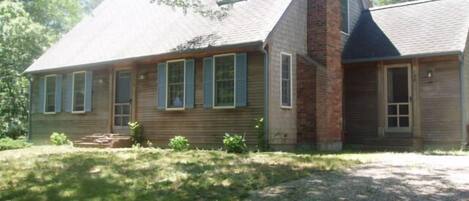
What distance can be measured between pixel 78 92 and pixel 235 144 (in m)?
8.14

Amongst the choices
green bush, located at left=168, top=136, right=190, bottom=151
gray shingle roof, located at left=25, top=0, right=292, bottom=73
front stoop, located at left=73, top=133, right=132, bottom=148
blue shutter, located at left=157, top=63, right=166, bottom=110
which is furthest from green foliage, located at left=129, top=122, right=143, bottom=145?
gray shingle roof, located at left=25, top=0, right=292, bottom=73

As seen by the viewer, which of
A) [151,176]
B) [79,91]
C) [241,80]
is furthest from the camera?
[79,91]

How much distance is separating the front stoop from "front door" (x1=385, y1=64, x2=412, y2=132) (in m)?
8.42

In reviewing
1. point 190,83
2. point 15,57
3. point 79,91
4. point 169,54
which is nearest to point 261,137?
point 190,83

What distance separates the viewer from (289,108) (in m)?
14.3

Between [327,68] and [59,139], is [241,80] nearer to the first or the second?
[327,68]

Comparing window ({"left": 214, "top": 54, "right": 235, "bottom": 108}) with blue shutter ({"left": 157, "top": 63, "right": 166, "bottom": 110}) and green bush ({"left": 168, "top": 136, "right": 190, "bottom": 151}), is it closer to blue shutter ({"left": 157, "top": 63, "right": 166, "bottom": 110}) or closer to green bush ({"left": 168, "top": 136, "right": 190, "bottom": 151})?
green bush ({"left": 168, "top": 136, "right": 190, "bottom": 151})

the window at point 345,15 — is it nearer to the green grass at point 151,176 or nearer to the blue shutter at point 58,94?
the green grass at point 151,176

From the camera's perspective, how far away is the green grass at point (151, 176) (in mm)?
7012

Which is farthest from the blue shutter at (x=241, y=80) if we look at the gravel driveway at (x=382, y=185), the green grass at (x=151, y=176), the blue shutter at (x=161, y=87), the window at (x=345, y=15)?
the window at (x=345, y=15)

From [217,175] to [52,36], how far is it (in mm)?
26424

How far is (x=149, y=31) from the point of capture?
17.6 m

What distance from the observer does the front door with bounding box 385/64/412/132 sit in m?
16.0

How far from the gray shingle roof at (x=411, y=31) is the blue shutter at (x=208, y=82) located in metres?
4.93
